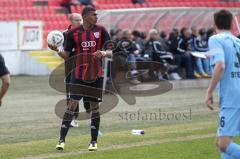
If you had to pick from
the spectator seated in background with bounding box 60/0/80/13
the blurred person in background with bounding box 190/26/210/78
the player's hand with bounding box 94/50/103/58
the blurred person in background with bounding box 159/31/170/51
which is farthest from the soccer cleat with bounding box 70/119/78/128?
the spectator seated in background with bounding box 60/0/80/13

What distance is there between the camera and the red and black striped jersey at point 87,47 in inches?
451

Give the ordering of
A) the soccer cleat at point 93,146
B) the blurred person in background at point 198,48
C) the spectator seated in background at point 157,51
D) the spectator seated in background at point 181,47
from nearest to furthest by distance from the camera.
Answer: the soccer cleat at point 93,146 → the spectator seated in background at point 157,51 → the spectator seated in background at point 181,47 → the blurred person in background at point 198,48

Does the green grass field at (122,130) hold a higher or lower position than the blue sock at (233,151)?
lower

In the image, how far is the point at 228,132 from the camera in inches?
316

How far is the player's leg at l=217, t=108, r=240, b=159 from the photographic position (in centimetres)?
800

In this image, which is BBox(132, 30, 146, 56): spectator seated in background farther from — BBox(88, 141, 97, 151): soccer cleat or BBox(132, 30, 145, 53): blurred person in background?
BBox(88, 141, 97, 151): soccer cleat

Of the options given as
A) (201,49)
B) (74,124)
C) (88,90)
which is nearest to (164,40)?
(201,49)

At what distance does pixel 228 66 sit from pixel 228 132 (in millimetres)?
752

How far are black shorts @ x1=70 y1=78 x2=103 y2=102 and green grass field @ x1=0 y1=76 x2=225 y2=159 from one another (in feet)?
2.63

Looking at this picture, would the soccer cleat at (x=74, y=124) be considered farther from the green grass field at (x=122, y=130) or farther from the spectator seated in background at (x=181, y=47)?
the spectator seated in background at (x=181, y=47)

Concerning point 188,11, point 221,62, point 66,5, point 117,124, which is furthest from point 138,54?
point 221,62

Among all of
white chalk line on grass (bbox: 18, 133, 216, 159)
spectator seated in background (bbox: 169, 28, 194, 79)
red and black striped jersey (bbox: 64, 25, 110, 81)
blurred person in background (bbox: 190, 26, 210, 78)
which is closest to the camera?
white chalk line on grass (bbox: 18, 133, 216, 159)

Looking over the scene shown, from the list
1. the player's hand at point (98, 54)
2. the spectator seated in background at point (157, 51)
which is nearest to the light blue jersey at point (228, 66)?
the player's hand at point (98, 54)

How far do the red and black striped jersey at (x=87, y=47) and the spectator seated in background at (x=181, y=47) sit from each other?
41.3 feet
